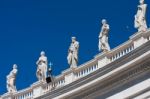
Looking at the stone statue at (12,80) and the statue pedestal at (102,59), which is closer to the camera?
the statue pedestal at (102,59)

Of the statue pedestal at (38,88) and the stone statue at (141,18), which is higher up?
the stone statue at (141,18)

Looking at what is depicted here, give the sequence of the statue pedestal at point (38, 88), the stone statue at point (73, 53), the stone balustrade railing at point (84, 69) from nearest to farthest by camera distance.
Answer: the stone balustrade railing at point (84, 69) → the stone statue at point (73, 53) → the statue pedestal at point (38, 88)

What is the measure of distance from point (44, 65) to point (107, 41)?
18.6ft

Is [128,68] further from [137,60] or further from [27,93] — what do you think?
[27,93]

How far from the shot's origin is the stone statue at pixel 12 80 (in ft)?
136

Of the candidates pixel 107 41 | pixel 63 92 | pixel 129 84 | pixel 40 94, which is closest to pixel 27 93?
pixel 40 94

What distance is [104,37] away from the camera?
36375mm

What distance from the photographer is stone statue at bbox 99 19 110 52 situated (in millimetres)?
35812

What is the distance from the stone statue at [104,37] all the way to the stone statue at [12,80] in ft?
27.8

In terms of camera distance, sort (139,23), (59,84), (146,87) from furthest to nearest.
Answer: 1. (59,84)
2. (139,23)
3. (146,87)

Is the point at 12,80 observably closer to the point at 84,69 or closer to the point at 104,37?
the point at 84,69

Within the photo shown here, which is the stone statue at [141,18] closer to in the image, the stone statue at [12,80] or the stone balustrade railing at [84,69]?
the stone balustrade railing at [84,69]

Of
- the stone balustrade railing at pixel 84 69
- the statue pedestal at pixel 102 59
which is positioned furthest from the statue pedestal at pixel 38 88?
the statue pedestal at pixel 102 59

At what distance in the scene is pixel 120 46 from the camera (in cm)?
3475
